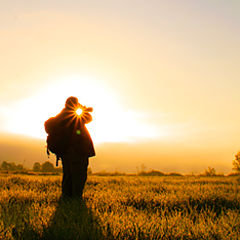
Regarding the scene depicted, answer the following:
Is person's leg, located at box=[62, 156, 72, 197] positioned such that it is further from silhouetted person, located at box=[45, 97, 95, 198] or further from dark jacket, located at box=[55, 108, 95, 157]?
dark jacket, located at box=[55, 108, 95, 157]

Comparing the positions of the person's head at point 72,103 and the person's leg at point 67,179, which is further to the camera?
the person's head at point 72,103

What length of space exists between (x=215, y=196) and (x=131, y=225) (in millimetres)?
3286

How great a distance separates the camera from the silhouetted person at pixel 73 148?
5484 mm

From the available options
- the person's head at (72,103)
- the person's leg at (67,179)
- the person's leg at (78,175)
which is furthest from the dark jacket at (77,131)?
the person's leg at (67,179)

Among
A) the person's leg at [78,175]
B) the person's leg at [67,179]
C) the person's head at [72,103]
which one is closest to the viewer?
the person's leg at [78,175]

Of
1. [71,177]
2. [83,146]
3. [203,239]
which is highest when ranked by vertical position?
[83,146]

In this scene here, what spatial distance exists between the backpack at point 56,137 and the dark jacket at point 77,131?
0.16 ft

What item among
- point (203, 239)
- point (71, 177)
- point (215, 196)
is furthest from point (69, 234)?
point (215, 196)

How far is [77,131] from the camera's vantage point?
5.61 meters

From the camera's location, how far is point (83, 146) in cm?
555

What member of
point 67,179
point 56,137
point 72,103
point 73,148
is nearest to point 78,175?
point 67,179

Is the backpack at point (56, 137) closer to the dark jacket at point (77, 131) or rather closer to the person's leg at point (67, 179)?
the dark jacket at point (77, 131)

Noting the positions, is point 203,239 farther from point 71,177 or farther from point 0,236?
point 71,177

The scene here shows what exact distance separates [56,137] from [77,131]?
1.58ft
